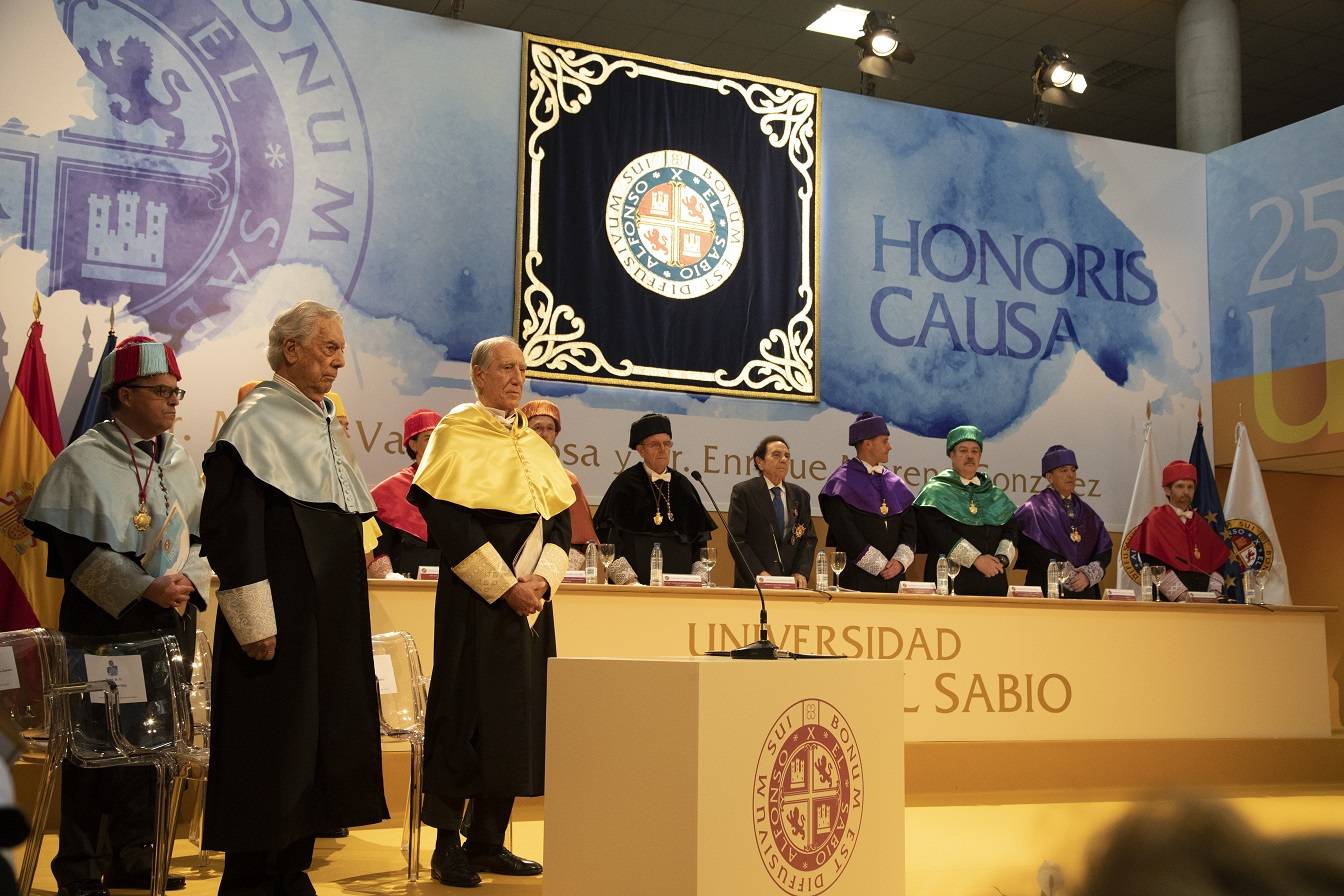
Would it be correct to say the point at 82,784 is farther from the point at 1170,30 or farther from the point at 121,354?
the point at 1170,30

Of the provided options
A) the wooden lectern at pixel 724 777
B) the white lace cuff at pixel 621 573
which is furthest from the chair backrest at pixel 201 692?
the white lace cuff at pixel 621 573

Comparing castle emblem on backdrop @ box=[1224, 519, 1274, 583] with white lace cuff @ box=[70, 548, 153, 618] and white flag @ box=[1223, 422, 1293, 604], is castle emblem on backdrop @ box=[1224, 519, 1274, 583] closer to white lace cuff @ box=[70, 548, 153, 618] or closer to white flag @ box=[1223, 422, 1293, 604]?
white flag @ box=[1223, 422, 1293, 604]

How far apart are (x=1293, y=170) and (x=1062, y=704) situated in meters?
4.64

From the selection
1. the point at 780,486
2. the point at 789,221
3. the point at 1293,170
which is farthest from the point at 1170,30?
the point at 780,486

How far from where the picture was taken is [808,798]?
2.52 m

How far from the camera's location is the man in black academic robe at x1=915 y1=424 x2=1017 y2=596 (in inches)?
268

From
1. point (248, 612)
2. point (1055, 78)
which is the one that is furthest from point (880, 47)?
point (248, 612)

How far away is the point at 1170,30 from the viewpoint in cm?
1009

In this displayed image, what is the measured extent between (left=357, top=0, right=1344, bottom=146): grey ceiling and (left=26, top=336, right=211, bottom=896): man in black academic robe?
6448 mm

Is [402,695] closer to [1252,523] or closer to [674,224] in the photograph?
[674,224]

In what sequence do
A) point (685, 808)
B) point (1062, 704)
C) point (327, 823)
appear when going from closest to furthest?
point (685, 808)
point (327, 823)
point (1062, 704)

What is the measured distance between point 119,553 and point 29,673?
0.48m

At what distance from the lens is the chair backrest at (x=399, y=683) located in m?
4.00

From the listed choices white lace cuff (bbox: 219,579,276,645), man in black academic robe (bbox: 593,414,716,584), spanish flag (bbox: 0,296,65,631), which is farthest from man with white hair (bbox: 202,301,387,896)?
man in black academic robe (bbox: 593,414,716,584)
